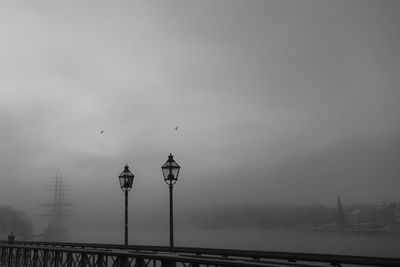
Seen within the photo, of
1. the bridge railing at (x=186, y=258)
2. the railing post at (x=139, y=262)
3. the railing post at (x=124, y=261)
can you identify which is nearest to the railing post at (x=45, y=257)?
the bridge railing at (x=186, y=258)

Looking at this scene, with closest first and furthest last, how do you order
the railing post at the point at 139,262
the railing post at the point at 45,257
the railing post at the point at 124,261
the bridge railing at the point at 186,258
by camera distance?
the bridge railing at the point at 186,258
the railing post at the point at 139,262
the railing post at the point at 124,261
the railing post at the point at 45,257

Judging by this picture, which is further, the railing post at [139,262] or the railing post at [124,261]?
the railing post at [124,261]

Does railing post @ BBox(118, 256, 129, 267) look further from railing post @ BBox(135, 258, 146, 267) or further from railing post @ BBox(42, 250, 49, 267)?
railing post @ BBox(42, 250, 49, 267)

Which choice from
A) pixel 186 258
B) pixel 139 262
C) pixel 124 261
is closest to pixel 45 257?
pixel 124 261

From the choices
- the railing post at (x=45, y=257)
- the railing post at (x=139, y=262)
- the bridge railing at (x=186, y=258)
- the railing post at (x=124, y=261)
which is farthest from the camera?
the railing post at (x=45, y=257)

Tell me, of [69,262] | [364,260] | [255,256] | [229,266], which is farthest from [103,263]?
[364,260]

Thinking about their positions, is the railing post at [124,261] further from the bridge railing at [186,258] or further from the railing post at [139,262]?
the railing post at [139,262]

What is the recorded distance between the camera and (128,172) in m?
23.5

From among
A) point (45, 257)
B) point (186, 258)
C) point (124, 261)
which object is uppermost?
point (186, 258)

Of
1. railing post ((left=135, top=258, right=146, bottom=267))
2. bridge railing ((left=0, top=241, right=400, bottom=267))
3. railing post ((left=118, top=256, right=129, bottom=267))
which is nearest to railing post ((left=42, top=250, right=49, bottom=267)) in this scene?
bridge railing ((left=0, top=241, right=400, bottom=267))

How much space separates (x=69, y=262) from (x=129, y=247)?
825cm

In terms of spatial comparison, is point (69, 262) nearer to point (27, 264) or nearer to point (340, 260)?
point (27, 264)

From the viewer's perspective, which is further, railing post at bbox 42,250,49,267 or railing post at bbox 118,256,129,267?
railing post at bbox 42,250,49,267

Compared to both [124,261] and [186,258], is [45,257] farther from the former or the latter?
[186,258]
